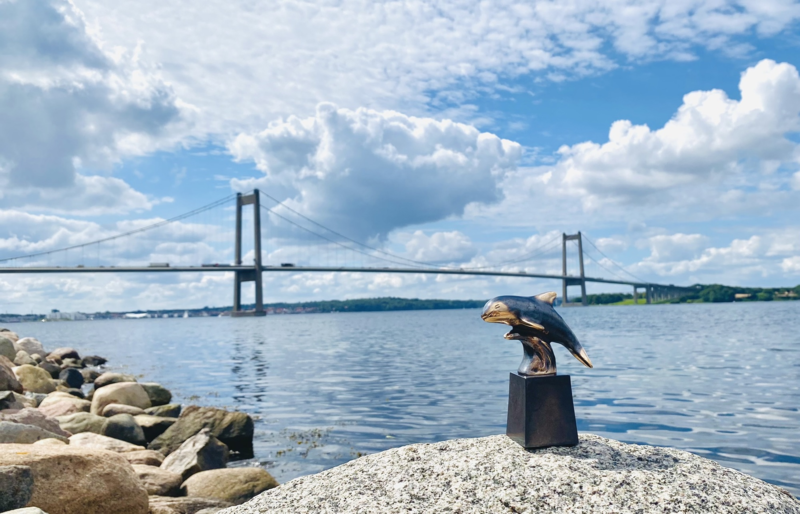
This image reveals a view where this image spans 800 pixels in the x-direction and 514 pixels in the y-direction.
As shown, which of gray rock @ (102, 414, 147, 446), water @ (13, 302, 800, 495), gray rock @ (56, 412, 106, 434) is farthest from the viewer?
water @ (13, 302, 800, 495)

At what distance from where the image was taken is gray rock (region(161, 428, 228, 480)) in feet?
20.6

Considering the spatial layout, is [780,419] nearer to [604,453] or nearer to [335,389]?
[604,453]

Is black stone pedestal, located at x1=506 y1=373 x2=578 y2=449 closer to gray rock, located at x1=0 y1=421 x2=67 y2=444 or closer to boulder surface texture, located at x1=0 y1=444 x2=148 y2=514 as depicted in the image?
boulder surface texture, located at x1=0 y1=444 x2=148 y2=514

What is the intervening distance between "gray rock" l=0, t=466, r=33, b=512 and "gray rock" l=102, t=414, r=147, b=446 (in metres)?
4.17

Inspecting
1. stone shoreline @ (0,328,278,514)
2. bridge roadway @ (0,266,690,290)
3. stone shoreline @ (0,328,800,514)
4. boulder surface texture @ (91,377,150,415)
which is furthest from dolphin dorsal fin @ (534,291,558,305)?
bridge roadway @ (0,266,690,290)

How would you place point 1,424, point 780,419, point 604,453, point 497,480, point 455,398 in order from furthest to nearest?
point 455,398
point 780,419
point 1,424
point 604,453
point 497,480

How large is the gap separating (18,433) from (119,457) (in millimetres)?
1572

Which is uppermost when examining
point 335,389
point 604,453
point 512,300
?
point 512,300

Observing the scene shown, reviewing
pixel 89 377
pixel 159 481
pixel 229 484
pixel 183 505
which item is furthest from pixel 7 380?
pixel 89 377

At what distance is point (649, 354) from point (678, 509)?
17.4 meters

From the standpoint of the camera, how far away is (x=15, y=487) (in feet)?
12.7

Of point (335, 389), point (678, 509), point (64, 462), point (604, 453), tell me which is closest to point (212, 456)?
point (64, 462)

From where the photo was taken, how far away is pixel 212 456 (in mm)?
6715

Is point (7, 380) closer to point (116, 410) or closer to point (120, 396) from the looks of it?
point (116, 410)
